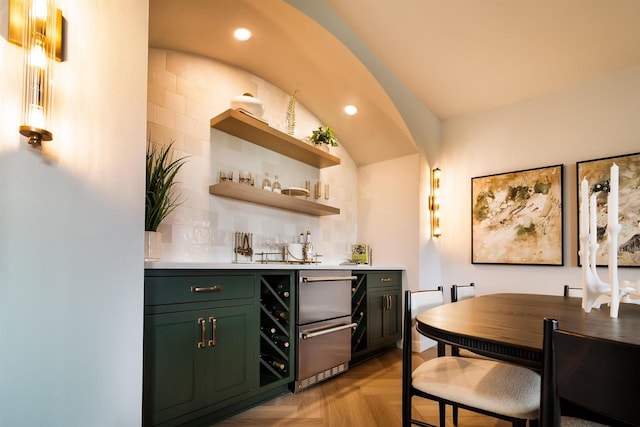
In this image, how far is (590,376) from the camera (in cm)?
69

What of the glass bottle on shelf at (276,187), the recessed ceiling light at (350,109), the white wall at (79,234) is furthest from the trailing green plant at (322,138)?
the white wall at (79,234)

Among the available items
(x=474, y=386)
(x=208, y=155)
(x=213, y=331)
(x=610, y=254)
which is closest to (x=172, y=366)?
(x=213, y=331)

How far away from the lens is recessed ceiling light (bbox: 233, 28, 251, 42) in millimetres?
2369

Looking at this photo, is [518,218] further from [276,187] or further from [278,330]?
[278,330]

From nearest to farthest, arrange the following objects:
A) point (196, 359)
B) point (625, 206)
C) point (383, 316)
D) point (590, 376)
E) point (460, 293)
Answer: point (590, 376), point (196, 359), point (460, 293), point (625, 206), point (383, 316)

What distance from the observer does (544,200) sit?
329cm

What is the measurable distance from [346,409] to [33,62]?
2369 millimetres

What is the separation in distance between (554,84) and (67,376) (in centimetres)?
428

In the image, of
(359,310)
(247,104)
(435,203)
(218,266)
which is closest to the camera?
(218,266)

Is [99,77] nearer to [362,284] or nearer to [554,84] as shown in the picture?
[362,284]

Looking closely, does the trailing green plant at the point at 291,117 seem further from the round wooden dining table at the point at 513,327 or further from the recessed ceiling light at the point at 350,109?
the round wooden dining table at the point at 513,327

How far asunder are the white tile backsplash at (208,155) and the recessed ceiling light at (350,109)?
0.49 m

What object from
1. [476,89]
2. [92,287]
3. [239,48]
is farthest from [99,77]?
[476,89]

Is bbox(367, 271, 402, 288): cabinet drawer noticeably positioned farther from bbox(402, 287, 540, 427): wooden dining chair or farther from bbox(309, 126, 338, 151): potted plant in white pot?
bbox(402, 287, 540, 427): wooden dining chair
